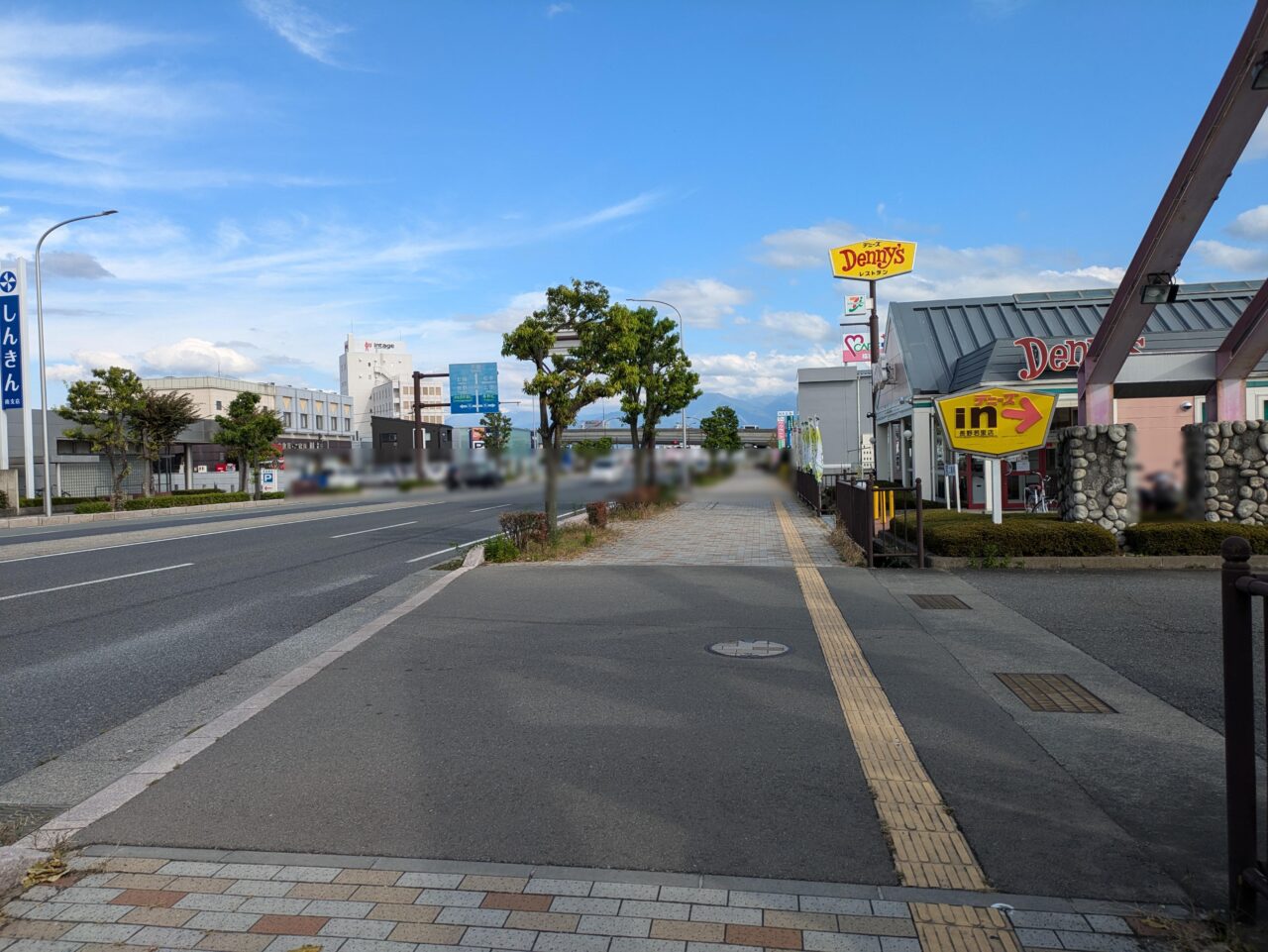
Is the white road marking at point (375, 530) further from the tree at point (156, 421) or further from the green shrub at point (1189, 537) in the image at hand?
the tree at point (156, 421)

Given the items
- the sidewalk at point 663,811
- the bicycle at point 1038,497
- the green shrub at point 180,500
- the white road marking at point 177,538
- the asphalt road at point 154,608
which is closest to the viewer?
the sidewalk at point 663,811

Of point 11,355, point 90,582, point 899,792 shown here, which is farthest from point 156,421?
point 899,792

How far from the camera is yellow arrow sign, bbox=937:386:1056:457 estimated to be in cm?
1465

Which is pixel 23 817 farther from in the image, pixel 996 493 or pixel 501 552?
pixel 996 493

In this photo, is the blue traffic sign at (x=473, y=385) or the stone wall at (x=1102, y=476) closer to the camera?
the stone wall at (x=1102, y=476)

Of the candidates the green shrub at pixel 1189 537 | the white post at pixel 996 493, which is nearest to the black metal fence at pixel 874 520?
the white post at pixel 996 493

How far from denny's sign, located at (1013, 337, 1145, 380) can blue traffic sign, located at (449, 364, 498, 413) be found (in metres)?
29.3

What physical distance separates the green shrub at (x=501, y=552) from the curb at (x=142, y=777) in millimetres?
5574

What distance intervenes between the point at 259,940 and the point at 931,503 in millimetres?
20734

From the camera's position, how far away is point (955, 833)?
13.3 feet

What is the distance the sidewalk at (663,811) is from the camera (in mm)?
3348

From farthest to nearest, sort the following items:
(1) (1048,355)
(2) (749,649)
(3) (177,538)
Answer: (1) (1048,355)
(3) (177,538)
(2) (749,649)

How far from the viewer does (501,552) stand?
45.9 feet

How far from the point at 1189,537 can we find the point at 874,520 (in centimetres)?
427
